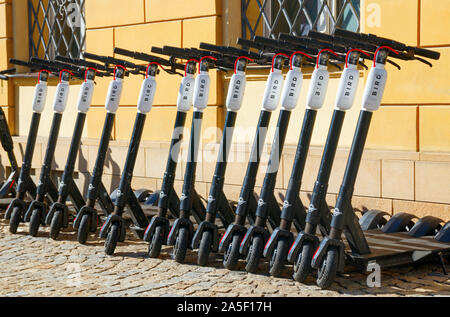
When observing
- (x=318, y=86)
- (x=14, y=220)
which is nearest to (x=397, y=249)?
(x=318, y=86)

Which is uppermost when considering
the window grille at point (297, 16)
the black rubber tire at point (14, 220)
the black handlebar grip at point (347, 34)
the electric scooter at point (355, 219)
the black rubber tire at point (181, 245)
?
the window grille at point (297, 16)

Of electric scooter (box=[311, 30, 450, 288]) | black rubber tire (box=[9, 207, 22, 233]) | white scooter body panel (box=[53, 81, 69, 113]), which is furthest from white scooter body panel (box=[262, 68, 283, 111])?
black rubber tire (box=[9, 207, 22, 233])

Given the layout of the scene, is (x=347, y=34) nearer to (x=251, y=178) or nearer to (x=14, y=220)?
(x=251, y=178)

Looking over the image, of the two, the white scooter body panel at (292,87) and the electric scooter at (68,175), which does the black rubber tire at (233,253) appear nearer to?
the white scooter body panel at (292,87)

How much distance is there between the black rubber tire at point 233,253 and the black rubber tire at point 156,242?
65cm

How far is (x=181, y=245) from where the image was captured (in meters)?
6.12

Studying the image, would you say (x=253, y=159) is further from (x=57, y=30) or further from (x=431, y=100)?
(x=57, y=30)

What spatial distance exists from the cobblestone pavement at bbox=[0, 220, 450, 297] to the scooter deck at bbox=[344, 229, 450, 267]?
0.45 feet

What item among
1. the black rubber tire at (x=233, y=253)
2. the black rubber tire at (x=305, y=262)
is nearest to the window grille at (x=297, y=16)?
the black rubber tire at (x=233, y=253)

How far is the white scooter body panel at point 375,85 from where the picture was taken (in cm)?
523

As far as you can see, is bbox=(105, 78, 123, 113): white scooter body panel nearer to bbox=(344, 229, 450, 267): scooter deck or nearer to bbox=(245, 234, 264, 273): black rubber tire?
bbox=(245, 234, 264, 273): black rubber tire

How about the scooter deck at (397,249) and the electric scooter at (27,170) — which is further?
the electric scooter at (27,170)

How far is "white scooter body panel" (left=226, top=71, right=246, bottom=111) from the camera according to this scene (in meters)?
5.97

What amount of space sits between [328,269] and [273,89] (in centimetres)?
132
